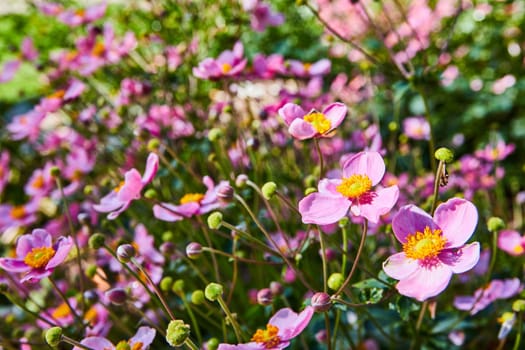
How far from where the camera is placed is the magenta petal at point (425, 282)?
0.75 meters

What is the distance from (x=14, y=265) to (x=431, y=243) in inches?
29.5

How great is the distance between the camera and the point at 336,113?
93 cm

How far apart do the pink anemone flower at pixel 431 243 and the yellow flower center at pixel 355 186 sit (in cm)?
7

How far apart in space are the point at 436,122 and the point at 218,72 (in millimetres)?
1476

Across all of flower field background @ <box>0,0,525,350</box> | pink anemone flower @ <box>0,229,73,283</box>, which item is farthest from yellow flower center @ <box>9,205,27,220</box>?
pink anemone flower @ <box>0,229,73,283</box>

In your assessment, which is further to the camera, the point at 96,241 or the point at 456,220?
the point at 96,241

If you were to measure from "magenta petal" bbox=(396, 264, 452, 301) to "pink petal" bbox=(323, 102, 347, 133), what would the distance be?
27 centimetres

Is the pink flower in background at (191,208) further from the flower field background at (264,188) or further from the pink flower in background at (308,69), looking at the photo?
the pink flower in background at (308,69)

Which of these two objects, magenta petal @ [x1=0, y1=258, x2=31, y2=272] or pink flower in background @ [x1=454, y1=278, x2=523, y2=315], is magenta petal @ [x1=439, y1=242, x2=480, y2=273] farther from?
magenta petal @ [x1=0, y1=258, x2=31, y2=272]

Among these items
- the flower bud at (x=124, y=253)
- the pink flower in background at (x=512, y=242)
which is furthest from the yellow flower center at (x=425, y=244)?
the pink flower in background at (x=512, y=242)

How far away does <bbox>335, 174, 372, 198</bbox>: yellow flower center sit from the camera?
85cm

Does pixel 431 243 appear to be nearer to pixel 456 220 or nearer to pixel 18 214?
pixel 456 220

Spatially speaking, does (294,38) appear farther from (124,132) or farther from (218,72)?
(218,72)

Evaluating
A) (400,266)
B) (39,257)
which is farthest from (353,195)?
(39,257)
